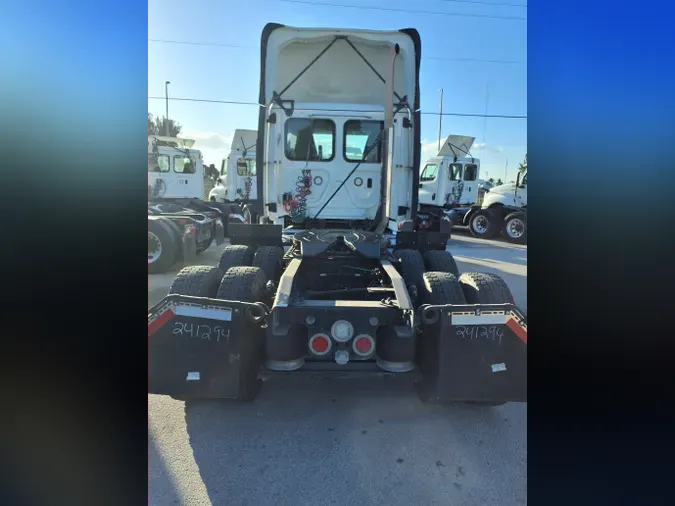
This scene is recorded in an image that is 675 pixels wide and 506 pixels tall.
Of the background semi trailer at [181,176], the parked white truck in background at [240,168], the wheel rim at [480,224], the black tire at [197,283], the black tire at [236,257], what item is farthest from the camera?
the parked white truck in background at [240,168]

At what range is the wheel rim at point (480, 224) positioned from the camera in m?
17.1

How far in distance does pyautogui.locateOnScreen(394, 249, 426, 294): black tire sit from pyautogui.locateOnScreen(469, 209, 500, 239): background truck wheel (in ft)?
43.9

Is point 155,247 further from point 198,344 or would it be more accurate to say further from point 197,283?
point 198,344

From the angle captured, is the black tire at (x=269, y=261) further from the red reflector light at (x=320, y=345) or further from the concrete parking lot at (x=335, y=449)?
the red reflector light at (x=320, y=345)

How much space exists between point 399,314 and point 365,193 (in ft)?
10.9

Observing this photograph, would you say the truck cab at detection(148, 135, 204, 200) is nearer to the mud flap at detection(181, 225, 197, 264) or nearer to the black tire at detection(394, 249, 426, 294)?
the mud flap at detection(181, 225, 197, 264)

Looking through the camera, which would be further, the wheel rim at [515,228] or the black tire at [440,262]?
the wheel rim at [515,228]

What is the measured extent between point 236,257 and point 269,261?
43cm

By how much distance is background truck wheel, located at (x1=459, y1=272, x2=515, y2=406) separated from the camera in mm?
3189

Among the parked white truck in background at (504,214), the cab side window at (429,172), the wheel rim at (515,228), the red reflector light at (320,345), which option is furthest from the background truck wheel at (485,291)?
the cab side window at (429,172)

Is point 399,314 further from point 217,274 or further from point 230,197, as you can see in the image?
Result: point 230,197

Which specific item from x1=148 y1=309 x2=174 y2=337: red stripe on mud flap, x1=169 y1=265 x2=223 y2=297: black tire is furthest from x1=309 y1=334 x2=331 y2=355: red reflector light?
x1=169 y1=265 x2=223 y2=297: black tire

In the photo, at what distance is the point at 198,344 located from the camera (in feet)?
8.98

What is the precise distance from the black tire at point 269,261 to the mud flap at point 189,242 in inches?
179
